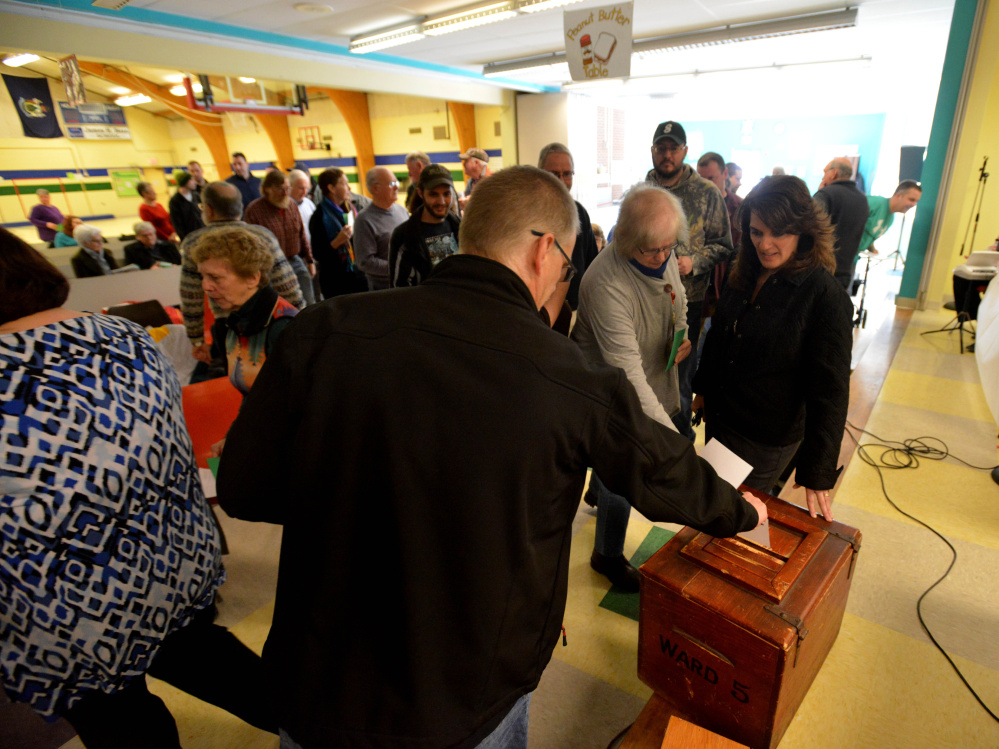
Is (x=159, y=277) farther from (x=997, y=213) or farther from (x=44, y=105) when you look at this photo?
(x=997, y=213)

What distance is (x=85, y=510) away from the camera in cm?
107

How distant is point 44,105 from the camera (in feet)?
21.5

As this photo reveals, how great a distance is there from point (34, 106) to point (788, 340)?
341 inches

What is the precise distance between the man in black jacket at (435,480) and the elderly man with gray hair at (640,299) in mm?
751

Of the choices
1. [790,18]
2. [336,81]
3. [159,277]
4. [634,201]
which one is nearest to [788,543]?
[634,201]

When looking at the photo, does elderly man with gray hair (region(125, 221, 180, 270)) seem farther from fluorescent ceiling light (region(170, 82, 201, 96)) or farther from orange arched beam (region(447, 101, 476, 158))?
fluorescent ceiling light (region(170, 82, 201, 96))

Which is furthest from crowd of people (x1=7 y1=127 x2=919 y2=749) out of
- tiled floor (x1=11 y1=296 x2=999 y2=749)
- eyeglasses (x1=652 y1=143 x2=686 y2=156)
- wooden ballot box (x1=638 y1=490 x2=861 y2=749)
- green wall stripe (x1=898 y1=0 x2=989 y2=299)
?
green wall stripe (x1=898 y1=0 x2=989 y2=299)

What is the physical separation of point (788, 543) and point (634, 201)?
1136 millimetres

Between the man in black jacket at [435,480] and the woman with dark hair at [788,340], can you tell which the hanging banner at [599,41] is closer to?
the woman with dark hair at [788,340]

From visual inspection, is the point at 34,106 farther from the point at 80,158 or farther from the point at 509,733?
the point at 509,733

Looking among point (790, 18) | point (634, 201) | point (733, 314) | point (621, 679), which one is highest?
point (790, 18)

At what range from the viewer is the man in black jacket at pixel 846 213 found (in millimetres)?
4090

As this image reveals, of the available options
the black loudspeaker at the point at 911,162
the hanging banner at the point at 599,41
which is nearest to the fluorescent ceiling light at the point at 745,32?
the black loudspeaker at the point at 911,162

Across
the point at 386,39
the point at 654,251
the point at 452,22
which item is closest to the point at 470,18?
the point at 452,22
